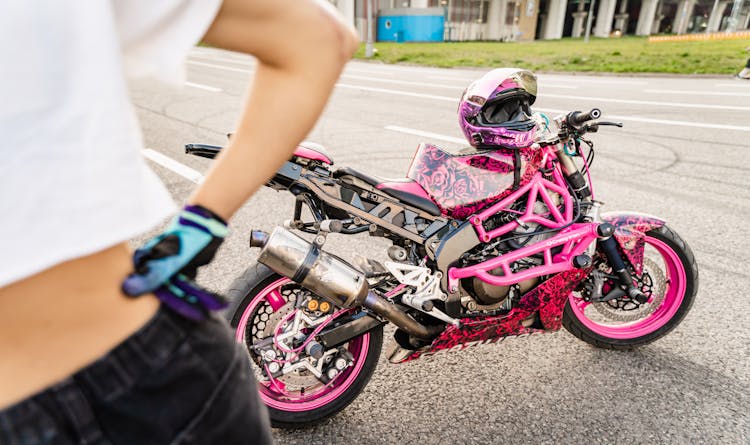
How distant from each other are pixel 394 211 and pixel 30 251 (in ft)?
5.34

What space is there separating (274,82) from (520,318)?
1.98m

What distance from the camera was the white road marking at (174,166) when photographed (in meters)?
5.39

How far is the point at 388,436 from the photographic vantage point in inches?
86.1

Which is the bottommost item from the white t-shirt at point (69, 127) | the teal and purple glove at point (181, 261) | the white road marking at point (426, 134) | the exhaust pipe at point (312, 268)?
the white road marking at point (426, 134)

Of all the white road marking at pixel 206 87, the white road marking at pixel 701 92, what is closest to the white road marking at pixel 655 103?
the white road marking at pixel 701 92

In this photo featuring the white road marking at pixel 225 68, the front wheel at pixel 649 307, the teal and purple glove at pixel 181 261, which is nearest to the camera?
the teal and purple glove at pixel 181 261

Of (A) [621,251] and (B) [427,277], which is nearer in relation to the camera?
(B) [427,277]

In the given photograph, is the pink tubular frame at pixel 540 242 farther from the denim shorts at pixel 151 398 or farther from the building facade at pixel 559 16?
the building facade at pixel 559 16

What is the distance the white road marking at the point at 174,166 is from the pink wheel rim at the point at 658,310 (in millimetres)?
4052

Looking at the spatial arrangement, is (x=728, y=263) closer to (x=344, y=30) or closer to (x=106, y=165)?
(x=344, y=30)

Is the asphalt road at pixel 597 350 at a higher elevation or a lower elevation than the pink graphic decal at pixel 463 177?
lower

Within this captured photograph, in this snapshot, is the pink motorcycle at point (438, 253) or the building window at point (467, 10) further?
the building window at point (467, 10)

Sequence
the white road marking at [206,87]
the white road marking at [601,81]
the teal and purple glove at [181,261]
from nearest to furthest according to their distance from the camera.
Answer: the teal and purple glove at [181,261] → the white road marking at [206,87] → the white road marking at [601,81]

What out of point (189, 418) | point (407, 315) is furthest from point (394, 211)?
point (189, 418)
